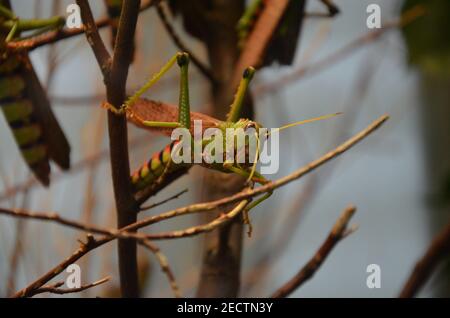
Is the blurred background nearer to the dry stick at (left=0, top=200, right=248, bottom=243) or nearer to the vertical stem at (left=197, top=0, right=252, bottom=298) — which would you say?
the vertical stem at (left=197, top=0, right=252, bottom=298)

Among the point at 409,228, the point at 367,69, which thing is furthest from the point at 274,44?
the point at 409,228

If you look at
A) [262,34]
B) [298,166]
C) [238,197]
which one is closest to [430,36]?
[298,166]

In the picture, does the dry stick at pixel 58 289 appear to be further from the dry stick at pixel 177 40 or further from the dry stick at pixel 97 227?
the dry stick at pixel 177 40

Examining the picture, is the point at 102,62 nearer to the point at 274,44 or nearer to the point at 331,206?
the point at 274,44

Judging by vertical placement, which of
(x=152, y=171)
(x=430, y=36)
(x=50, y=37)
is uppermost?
(x=430, y=36)

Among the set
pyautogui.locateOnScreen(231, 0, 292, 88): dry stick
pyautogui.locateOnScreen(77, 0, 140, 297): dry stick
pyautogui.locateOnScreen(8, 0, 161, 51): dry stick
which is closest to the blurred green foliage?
pyautogui.locateOnScreen(231, 0, 292, 88): dry stick

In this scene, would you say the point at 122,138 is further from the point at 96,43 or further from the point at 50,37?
the point at 50,37

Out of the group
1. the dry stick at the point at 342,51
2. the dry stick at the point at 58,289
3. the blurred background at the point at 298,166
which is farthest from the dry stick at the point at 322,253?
the dry stick at the point at 342,51
